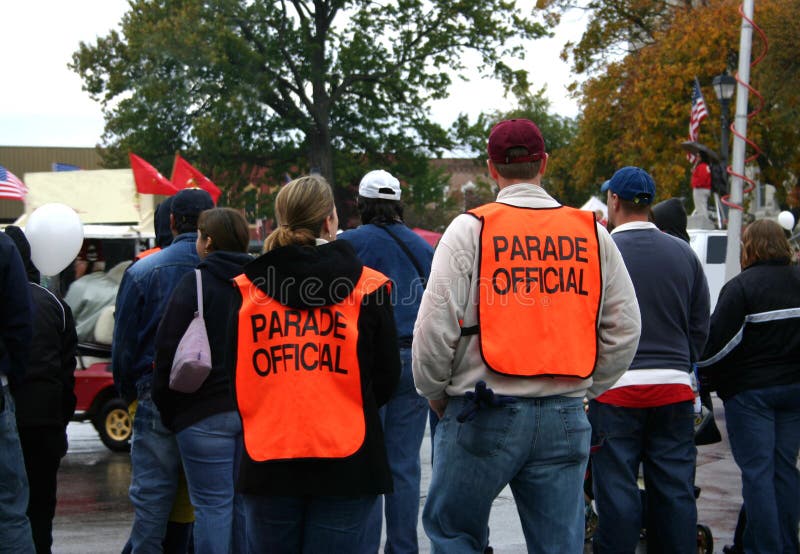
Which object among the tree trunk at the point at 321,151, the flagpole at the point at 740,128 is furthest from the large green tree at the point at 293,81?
the flagpole at the point at 740,128

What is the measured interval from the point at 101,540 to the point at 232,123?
81.9 ft

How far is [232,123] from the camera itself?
3036cm

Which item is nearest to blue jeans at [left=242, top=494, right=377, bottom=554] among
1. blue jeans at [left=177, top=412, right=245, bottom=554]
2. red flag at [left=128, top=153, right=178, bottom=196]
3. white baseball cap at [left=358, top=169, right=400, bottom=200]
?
blue jeans at [left=177, top=412, right=245, bottom=554]

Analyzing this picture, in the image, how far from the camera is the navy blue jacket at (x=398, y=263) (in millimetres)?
5352

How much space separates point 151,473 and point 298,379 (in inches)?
68.3

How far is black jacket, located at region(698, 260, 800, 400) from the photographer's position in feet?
17.4

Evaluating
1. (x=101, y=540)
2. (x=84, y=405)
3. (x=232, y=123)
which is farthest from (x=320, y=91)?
(x=101, y=540)

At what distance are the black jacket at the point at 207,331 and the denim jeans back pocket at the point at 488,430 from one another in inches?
56.4

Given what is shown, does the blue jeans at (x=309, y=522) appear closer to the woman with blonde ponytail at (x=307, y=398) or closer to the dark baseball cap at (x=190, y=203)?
the woman with blonde ponytail at (x=307, y=398)

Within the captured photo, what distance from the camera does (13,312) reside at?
13.9ft

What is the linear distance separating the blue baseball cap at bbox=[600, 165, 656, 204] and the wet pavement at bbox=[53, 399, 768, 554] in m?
2.30

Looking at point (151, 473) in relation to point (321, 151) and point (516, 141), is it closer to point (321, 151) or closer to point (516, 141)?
point (516, 141)

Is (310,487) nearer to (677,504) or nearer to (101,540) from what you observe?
(677,504)

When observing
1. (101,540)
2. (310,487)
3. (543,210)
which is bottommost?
(101,540)
